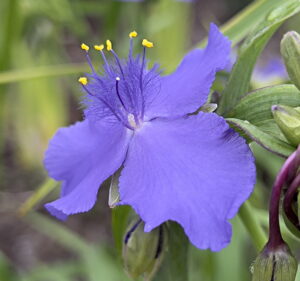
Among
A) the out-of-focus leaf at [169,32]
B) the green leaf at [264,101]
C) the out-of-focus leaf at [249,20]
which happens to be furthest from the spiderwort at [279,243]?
the out-of-focus leaf at [169,32]

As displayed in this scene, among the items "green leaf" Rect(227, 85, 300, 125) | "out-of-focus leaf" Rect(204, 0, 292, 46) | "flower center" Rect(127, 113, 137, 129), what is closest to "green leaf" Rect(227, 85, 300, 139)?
"green leaf" Rect(227, 85, 300, 125)

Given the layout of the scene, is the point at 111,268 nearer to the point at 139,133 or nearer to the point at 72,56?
the point at 139,133

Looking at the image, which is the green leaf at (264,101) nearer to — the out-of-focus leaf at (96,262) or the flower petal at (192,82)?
the flower petal at (192,82)

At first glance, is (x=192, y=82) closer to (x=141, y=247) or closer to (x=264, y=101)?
(x=264, y=101)

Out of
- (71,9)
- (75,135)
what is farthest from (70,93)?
(75,135)

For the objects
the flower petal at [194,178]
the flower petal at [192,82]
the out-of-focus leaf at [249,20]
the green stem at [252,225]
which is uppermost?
the out-of-focus leaf at [249,20]
